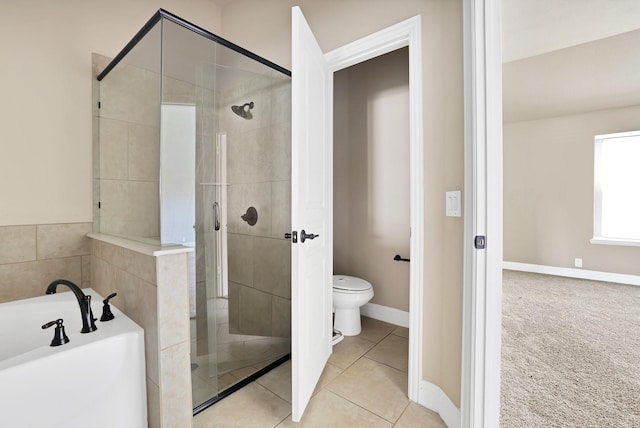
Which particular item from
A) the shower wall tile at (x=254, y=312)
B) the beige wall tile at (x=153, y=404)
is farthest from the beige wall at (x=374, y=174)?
the beige wall tile at (x=153, y=404)

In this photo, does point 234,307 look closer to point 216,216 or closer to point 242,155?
point 216,216

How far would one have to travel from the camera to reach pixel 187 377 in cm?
125

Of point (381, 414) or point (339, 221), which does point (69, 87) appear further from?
point (381, 414)

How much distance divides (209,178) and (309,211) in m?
0.67

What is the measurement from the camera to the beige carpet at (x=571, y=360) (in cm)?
147

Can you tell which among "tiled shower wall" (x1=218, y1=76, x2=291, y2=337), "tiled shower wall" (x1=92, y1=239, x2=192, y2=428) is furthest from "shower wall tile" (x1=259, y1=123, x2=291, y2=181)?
"tiled shower wall" (x1=92, y1=239, x2=192, y2=428)

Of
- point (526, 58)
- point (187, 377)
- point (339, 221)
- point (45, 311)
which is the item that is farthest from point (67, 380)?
point (526, 58)

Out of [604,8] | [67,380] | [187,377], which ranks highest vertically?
[604,8]

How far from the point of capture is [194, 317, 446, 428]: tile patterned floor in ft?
4.63

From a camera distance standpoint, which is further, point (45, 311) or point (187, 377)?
point (45, 311)

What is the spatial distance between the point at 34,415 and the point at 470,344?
160 centimetres

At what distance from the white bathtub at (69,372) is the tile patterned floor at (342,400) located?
0.44 m

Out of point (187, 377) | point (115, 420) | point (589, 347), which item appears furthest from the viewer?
point (589, 347)

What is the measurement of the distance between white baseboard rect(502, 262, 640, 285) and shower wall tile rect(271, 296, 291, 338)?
4.45 metres
